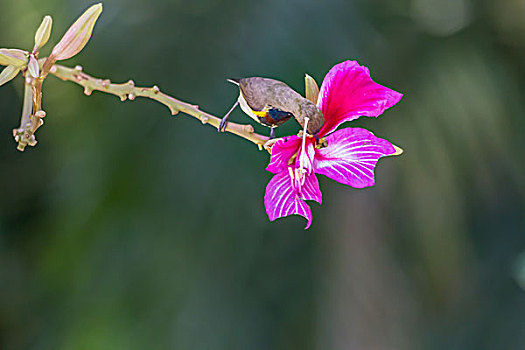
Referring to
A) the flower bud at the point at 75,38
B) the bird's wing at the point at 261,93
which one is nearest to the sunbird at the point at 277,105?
the bird's wing at the point at 261,93

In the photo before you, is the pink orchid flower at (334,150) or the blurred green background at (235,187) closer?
the pink orchid flower at (334,150)

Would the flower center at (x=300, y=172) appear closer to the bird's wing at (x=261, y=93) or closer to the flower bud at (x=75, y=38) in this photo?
the bird's wing at (x=261, y=93)

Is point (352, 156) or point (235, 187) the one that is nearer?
point (352, 156)

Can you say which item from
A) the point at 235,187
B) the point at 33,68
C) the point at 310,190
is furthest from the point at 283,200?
the point at 235,187

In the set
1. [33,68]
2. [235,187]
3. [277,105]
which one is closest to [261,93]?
[277,105]

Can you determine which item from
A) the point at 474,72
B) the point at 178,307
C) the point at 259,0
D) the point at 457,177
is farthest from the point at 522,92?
the point at 178,307

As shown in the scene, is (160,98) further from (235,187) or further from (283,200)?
(235,187)
